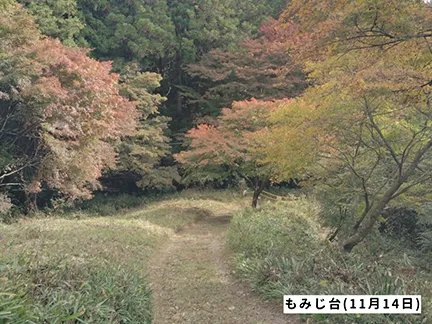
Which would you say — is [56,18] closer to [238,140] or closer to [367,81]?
[238,140]

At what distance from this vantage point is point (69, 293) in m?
3.46

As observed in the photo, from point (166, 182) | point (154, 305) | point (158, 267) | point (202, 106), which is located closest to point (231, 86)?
point (202, 106)

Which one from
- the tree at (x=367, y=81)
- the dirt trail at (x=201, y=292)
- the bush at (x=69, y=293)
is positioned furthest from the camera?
the dirt trail at (x=201, y=292)

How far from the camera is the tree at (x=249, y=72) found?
63.7ft

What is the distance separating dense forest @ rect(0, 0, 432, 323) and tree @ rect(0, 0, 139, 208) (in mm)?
56

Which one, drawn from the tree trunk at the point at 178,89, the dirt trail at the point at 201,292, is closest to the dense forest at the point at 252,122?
the tree trunk at the point at 178,89

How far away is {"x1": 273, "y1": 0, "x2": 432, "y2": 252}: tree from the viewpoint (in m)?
4.09

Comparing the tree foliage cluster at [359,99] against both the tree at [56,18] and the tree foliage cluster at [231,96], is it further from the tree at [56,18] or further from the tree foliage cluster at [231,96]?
the tree at [56,18]

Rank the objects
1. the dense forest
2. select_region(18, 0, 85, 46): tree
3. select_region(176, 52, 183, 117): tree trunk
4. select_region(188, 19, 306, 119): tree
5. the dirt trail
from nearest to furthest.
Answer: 1. the dirt trail
2. the dense forest
3. select_region(18, 0, 85, 46): tree
4. select_region(188, 19, 306, 119): tree
5. select_region(176, 52, 183, 117): tree trunk

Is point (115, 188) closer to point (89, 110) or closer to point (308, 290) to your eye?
point (89, 110)

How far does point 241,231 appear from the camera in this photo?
8.71 metres

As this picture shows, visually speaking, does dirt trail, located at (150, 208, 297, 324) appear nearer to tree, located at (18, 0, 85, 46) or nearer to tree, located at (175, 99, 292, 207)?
tree, located at (175, 99, 292, 207)

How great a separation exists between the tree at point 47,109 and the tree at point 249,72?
29.0 ft

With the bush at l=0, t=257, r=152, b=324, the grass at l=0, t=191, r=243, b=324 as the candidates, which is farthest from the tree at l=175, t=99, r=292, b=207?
the bush at l=0, t=257, r=152, b=324
